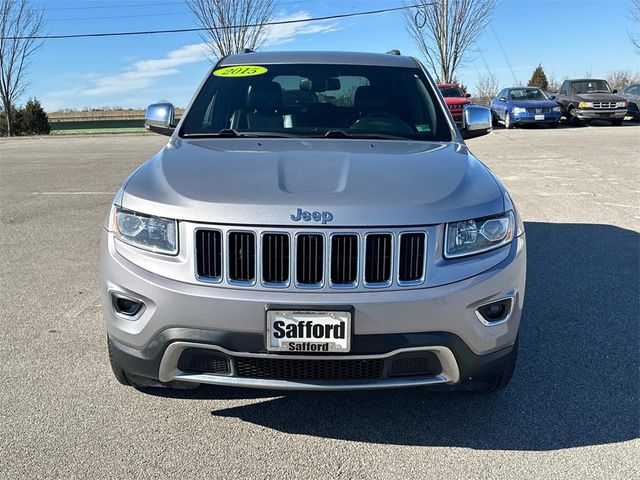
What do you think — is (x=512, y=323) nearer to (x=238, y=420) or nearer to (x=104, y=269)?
(x=238, y=420)

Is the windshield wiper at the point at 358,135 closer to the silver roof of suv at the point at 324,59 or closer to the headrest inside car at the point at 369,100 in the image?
the headrest inside car at the point at 369,100

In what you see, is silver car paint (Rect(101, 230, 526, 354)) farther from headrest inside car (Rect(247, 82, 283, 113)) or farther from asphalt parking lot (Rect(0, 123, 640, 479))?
headrest inside car (Rect(247, 82, 283, 113))

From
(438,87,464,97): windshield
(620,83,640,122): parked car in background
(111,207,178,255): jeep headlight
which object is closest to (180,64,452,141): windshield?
(111,207,178,255): jeep headlight

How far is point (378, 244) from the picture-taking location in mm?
2502

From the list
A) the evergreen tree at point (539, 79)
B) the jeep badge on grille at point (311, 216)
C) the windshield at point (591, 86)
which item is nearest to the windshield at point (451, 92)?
the windshield at point (591, 86)

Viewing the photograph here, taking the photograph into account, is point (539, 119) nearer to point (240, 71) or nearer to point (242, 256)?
point (240, 71)

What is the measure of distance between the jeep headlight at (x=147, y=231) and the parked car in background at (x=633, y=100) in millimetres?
25604

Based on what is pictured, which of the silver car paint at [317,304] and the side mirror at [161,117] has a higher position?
the side mirror at [161,117]

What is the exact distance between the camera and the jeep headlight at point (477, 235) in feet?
8.43

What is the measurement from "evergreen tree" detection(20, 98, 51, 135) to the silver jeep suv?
3524 cm

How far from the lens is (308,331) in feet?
8.01

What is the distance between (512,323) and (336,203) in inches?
37.6

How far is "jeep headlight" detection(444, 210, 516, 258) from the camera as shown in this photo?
257 centimetres

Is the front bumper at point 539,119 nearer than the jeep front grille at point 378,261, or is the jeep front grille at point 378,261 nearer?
the jeep front grille at point 378,261
